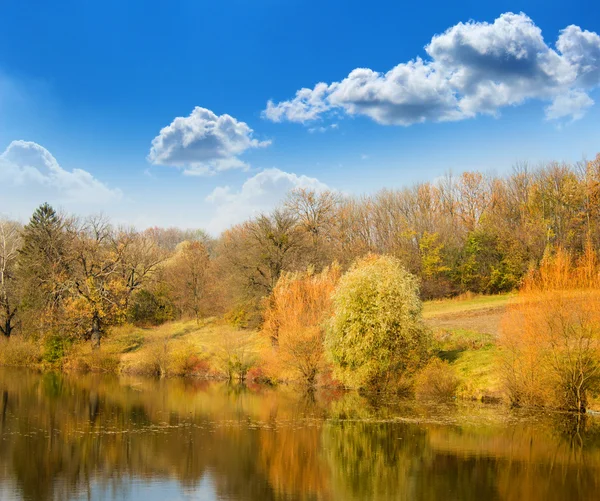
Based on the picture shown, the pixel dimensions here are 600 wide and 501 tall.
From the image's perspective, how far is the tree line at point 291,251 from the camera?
171 feet

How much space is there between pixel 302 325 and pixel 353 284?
626 centimetres

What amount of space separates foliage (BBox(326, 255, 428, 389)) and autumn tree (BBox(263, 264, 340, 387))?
277cm

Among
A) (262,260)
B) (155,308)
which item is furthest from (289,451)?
(155,308)

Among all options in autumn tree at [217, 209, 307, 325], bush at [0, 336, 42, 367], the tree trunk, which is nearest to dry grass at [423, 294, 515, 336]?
autumn tree at [217, 209, 307, 325]

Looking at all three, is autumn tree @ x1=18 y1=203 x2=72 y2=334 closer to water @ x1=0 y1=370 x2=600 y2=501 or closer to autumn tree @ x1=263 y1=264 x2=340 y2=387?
water @ x1=0 y1=370 x2=600 y2=501

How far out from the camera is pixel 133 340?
53.9m

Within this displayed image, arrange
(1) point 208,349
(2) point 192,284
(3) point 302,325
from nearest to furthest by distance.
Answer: (3) point 302,325 → (1) point 208,349 → (2) point 192,284

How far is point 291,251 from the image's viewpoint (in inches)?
2046

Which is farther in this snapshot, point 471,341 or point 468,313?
point 468,313

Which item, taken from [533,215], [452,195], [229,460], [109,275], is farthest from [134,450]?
[452,195]

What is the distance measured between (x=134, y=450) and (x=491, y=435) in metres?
14.5

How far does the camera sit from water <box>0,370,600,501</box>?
18406 millimetres

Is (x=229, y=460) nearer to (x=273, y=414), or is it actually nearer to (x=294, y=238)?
(x=273, y=414)

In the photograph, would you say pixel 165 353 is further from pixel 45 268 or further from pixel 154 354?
pixel 45 268
